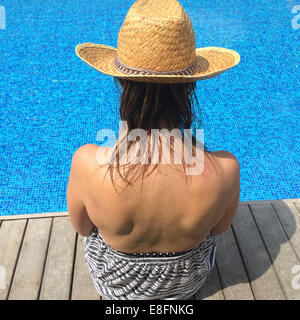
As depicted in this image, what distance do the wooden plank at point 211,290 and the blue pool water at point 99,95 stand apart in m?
1.52

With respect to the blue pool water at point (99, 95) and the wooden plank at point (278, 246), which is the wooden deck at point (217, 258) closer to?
the wooden plank at point (278, 246)

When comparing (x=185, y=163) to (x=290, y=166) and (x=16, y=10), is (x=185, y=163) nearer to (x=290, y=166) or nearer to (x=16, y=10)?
(x=290, y=166)

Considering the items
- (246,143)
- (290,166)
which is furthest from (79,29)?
(290,166)

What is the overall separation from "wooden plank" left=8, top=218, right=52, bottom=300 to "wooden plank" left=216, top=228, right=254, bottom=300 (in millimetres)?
1238

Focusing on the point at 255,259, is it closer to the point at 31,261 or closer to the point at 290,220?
the point at 290,220

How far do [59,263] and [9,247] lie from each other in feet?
1.37

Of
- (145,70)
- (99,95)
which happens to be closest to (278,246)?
(145,70)

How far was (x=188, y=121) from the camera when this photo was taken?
1.44m

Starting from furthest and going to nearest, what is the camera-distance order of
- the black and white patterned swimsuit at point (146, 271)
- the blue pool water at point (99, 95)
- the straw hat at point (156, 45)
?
the blue pool water at point (99, 95) < the black and white patterned swimsuit at point (146, 271) < the straw hat at point (156, 45)

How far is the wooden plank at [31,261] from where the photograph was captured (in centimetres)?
213

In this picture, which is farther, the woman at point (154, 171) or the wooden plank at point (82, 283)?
the wooden plank at point (82, 283)

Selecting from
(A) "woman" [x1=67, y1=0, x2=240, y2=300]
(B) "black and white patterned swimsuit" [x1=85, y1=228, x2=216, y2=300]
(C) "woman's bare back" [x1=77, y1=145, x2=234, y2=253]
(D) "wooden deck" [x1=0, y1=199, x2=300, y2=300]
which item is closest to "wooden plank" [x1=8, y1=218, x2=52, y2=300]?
(D) "wooden deck" [x1=0, y1=199, x2=300, y2=300]

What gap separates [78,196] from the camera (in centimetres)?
164

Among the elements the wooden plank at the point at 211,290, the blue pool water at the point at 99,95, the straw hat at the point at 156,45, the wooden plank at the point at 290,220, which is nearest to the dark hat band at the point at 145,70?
the straw hat at the point at 156,45
